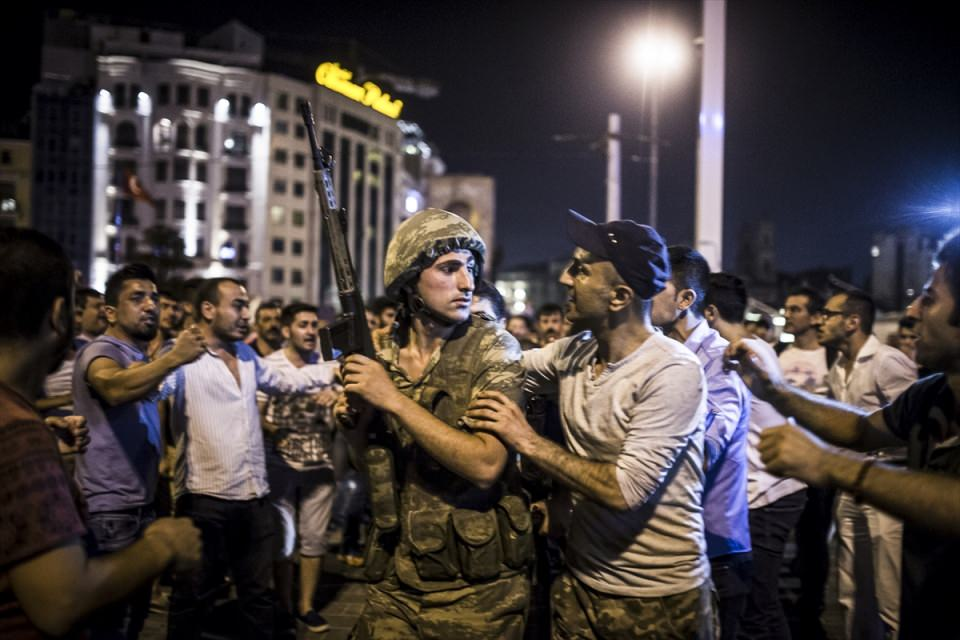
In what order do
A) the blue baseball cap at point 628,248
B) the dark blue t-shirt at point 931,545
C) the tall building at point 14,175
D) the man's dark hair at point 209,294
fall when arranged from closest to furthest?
the dark blue t-shirt at point 931,545, the blue baseball cap at point 628,248, the man's dark hair at point 209,294, the tall building at point 14,175

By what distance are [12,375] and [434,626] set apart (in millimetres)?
1777

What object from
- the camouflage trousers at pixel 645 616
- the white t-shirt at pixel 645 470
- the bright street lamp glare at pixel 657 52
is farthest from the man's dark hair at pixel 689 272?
the bright street lamp glare at pixel 657 52

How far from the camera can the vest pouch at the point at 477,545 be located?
3021 mm

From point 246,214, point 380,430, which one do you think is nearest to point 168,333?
point 380,430

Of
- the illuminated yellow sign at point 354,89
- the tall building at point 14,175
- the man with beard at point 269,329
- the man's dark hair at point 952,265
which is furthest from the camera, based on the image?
the illuminated yellow sign at point 354,89

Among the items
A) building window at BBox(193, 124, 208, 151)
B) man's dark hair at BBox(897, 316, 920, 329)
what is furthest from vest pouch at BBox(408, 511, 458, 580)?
building window at BBox(193, 124, 208, 151)

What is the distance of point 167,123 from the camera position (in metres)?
72.7

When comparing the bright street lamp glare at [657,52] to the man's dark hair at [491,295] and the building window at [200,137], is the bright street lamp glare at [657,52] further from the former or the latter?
the building window at [200,137]

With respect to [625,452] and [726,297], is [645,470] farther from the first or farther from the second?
[726,297]

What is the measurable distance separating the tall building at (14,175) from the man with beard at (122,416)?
247 ft

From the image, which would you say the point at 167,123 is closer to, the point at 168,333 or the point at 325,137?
the point at 325,137

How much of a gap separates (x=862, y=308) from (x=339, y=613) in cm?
516

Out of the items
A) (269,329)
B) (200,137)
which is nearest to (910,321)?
(269,329)

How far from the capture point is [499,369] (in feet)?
10.4
